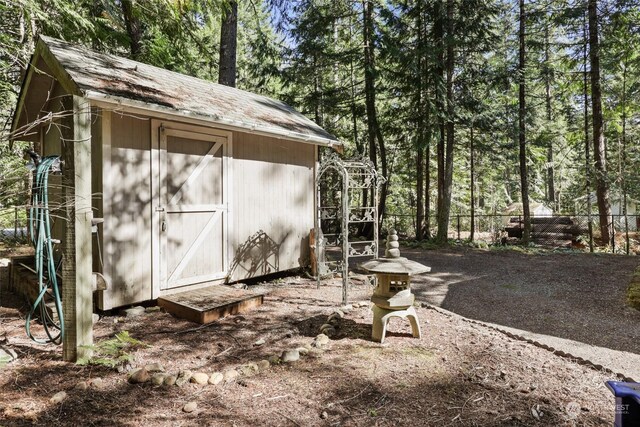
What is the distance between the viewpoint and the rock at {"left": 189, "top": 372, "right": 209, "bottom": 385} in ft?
9.39

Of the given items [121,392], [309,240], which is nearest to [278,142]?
[309,240]

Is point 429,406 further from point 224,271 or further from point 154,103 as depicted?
point 154,103

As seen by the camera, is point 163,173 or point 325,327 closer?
point 325,327

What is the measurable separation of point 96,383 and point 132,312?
69.2 inches

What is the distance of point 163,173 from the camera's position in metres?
4.90

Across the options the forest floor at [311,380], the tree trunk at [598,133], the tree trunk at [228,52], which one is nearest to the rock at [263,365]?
the forest floor at [311,380]

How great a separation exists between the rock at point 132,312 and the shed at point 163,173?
4.7 inches

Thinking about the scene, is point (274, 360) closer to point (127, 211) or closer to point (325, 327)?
point (325, 327)

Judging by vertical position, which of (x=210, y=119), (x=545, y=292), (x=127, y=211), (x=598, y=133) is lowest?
(x=545, y=292)

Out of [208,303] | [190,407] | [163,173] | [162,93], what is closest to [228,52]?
[162,93]

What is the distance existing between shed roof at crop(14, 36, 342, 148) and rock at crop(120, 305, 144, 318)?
2471 millimetres

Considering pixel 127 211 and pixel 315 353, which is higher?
pixel 127 211

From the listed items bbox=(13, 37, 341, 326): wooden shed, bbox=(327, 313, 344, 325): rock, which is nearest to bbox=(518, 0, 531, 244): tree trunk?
bbox=(13, 37, 341, 326): wooden shed

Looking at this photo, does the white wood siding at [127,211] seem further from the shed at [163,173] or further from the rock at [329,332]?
the rock at [329,332]
